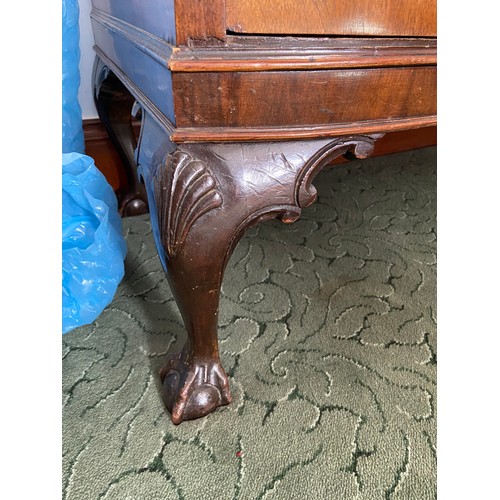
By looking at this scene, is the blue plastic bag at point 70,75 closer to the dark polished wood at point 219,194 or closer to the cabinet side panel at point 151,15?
the cabinet side panel at point 151,15

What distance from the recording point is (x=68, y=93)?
0.90 metres

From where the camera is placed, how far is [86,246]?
78 centimetres

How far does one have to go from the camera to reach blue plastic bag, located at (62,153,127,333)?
0.72 meters

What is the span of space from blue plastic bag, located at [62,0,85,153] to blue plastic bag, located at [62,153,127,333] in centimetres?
14

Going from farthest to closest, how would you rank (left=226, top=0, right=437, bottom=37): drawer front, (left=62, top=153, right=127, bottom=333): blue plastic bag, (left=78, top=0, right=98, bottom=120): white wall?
(left=78, top=0, right=98, bottom=120): white wall < (left=62, top=153, right=127, bottom=333): blue plastic bag < (left=226, top=0, right=437, bottom=37): drawer front

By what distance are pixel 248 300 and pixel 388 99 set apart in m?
0.44

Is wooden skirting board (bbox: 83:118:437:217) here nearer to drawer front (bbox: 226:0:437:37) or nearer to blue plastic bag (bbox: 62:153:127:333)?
blue plastic bag (bbox: 62:153:127:333)

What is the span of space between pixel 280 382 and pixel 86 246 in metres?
0.37

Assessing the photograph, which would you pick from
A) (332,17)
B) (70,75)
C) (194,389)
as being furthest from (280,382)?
(70,75)

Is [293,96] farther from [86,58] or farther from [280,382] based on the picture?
[86,58]

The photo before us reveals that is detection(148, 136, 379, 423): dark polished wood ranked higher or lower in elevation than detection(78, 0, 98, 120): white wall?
lower

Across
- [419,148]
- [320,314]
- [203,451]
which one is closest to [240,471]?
[203,451]

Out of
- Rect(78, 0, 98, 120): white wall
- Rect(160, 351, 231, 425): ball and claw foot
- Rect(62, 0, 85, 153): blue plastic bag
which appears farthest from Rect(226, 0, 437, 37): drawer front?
Rect(78, 0, 98, 120): white wall

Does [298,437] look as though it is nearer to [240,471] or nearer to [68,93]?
[240,471]
